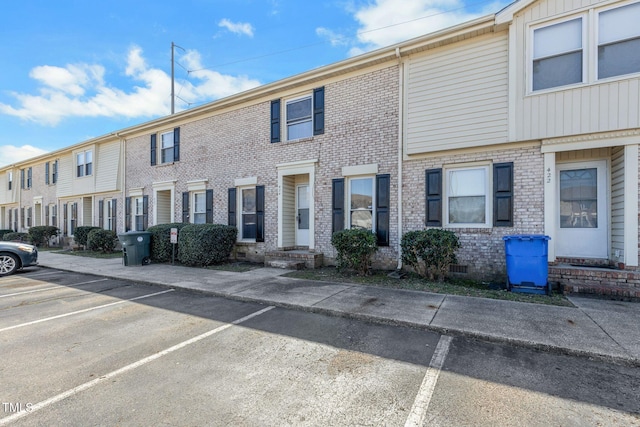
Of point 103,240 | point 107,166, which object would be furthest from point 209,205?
point 107,166

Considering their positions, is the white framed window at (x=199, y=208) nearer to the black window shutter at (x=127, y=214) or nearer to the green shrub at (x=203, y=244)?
the green shrub at (x=203, y=244)

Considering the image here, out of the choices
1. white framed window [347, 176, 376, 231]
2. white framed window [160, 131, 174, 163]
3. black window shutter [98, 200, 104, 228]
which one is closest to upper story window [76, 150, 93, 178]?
black window shutter [98, 200, 104, 228]

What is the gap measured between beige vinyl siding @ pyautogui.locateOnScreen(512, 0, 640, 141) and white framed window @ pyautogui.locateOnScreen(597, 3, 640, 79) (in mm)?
192

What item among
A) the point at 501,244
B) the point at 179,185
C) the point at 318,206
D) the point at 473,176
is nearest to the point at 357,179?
the point at 318,206

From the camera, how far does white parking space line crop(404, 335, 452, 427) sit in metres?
2.44

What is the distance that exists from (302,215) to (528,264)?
6.43m

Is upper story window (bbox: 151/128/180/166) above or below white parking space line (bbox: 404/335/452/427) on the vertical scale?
above

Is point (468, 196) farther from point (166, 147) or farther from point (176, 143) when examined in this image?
point (166, 147)

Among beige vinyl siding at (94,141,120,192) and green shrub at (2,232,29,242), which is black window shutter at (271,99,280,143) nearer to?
beige vinyl siding at (94,141,120,192)

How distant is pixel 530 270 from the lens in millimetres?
6059

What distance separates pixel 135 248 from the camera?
10.1 m

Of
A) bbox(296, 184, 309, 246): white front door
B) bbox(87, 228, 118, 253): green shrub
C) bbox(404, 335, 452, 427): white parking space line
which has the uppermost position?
bbox(296, 184, 309, 246): white front door

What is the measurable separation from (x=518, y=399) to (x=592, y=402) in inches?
23.5

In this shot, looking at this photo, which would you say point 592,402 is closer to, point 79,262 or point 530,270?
point 530,270
